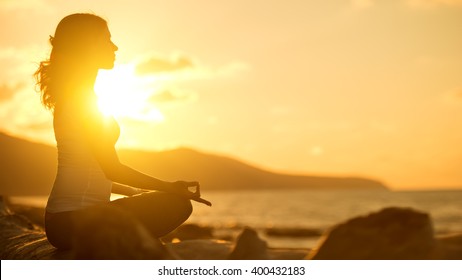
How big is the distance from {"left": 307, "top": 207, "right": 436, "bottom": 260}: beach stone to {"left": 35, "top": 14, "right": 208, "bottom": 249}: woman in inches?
49.7

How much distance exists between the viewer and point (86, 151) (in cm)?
503

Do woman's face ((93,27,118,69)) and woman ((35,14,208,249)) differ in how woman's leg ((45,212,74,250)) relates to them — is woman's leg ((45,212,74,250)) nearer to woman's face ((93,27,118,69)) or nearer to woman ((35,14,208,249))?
woman ((35,14,208,249))

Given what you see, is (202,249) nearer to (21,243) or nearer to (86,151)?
(21,243)

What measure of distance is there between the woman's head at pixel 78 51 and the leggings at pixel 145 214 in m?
1.07

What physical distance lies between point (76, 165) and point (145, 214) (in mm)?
724

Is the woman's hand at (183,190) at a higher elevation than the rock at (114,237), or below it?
higher

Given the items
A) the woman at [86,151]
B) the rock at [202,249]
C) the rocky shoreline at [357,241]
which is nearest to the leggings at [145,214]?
the woman at [86,151]

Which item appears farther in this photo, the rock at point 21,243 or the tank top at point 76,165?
the rock at point 21,243

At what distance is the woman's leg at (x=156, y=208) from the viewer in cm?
520

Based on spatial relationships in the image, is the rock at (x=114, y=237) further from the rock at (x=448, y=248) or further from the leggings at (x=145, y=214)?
the rock at (x=448, y=248)

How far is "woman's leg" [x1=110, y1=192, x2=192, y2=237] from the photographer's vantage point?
5.20m

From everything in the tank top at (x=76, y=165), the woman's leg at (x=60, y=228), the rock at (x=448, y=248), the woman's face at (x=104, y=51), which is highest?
the woman's face at (x=104, y=51)

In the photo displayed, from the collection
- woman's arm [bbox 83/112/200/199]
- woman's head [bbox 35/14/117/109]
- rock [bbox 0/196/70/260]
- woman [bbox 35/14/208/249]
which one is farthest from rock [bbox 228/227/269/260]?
woman's head [bbox 35/14/117/109]
